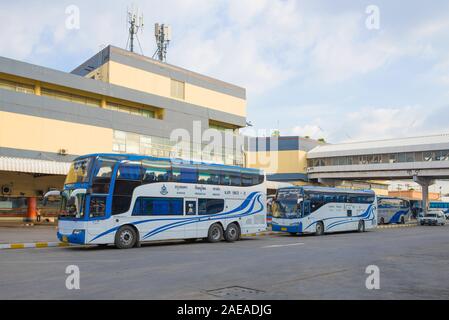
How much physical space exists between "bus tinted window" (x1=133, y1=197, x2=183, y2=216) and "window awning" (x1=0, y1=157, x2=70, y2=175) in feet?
44.6

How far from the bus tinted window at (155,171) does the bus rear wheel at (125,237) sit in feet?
6.89

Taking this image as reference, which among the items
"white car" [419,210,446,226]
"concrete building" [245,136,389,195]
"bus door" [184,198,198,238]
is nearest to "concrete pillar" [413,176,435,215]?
"white car" [419,210,446,226]

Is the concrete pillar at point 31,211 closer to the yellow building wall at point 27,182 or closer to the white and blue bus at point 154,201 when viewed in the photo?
the yellow building wall at point 27,182

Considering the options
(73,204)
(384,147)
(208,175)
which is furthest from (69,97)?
(384,147)

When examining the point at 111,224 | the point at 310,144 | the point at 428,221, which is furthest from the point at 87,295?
the point at 310,144

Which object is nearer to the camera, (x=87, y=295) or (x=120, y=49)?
(x=87, y=295)

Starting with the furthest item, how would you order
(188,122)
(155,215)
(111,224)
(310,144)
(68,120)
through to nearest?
1. (310,144)
2. (188,122)
3. (68,120)
4. (155,215)
5. (111,224)

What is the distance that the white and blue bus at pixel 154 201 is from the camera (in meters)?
17.6

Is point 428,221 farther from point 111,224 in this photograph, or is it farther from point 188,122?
point 111,224

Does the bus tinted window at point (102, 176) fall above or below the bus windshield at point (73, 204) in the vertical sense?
above

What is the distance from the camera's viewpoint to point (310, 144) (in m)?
77.9

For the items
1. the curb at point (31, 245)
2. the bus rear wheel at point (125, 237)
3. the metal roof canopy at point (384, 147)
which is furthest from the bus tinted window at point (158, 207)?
the metal roof canopy at point (384, 147)

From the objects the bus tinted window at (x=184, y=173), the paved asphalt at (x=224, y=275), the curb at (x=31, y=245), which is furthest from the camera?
the bus tinted window at (x=184, y=173)

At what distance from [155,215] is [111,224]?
218 cm
